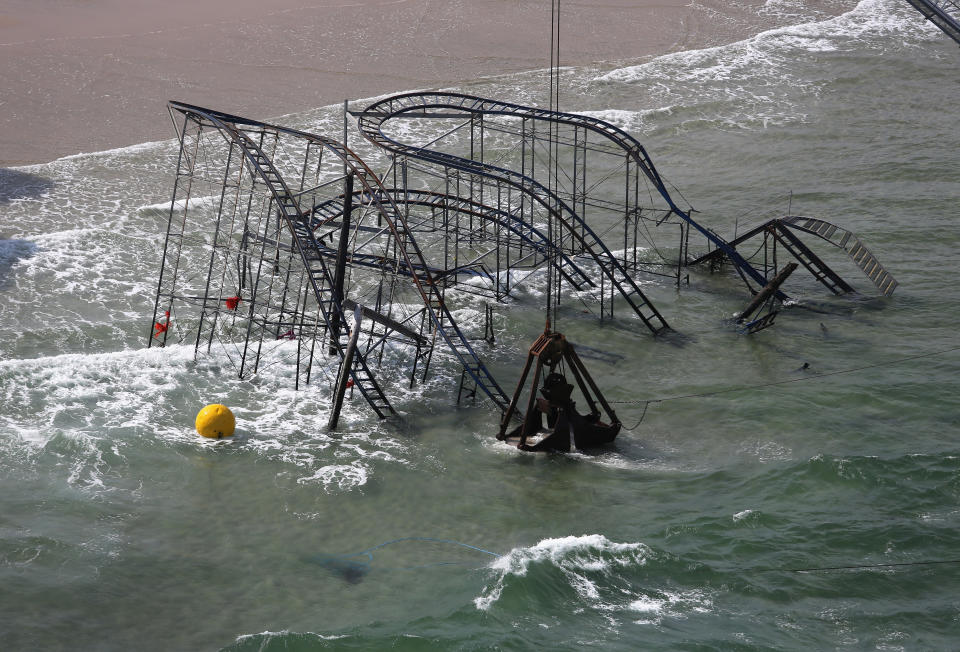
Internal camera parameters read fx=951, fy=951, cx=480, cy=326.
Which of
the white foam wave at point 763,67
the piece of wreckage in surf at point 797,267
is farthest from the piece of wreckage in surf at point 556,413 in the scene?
the white foam wave at point 763,67

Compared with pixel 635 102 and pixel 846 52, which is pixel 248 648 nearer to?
pixel 635 102

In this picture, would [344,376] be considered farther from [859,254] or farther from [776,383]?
[859,254]

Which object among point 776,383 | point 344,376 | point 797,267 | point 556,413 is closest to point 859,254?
point 797,267

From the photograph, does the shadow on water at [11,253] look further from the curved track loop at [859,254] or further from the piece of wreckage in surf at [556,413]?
the curved track loop at [859,254]

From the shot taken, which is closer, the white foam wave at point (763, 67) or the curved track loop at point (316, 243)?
the curved track loop at point (316, 243)

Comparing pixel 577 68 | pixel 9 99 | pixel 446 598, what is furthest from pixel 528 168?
pixel 446 598
